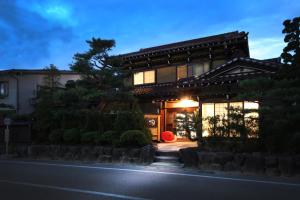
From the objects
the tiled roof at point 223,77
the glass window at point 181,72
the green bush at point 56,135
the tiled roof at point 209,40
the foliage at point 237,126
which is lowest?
the green bush at point 56,135

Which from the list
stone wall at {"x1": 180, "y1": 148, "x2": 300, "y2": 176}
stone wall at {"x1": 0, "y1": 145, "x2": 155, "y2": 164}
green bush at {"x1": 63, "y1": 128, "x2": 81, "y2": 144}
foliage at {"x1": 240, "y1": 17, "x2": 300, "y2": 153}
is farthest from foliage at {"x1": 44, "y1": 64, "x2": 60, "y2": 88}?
foliage at {"x1": 240, "y1": 17, "x2": 300, "y2": 153}

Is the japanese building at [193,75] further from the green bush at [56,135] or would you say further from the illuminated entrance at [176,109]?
the green bush at [56,135]

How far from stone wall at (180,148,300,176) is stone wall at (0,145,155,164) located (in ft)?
6.71

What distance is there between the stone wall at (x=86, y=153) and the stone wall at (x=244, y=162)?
2.04 meters

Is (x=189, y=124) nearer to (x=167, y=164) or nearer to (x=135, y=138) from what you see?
(x=167, y=164)

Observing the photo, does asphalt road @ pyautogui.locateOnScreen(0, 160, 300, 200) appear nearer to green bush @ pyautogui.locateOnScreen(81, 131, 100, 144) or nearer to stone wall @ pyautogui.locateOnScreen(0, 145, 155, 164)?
stone wall @ pyautogui.locateOnScreen(0, 145, 155, 164)

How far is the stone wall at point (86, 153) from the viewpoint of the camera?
1736cm

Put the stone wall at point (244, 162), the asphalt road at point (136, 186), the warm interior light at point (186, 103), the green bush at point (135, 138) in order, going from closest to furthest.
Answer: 1. the asphalt road at point (136, 186)
2. the stone wall at point (244, 162)
3. the green bush at point (135, 138)
4. the warm interior light at point (186, 103)

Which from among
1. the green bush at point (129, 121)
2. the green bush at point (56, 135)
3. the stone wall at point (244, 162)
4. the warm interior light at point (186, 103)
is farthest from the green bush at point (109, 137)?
the warm interior light at point (186, 103)

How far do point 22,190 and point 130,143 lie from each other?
9004 mm

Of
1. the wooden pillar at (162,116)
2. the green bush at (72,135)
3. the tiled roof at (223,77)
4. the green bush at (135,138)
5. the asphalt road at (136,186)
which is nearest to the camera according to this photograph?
the asphalt road at (136,186)

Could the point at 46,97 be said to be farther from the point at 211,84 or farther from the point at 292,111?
the point at 292,111

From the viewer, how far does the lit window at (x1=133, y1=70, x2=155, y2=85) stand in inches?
1113

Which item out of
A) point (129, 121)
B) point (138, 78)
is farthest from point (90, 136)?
point (138, 78)
